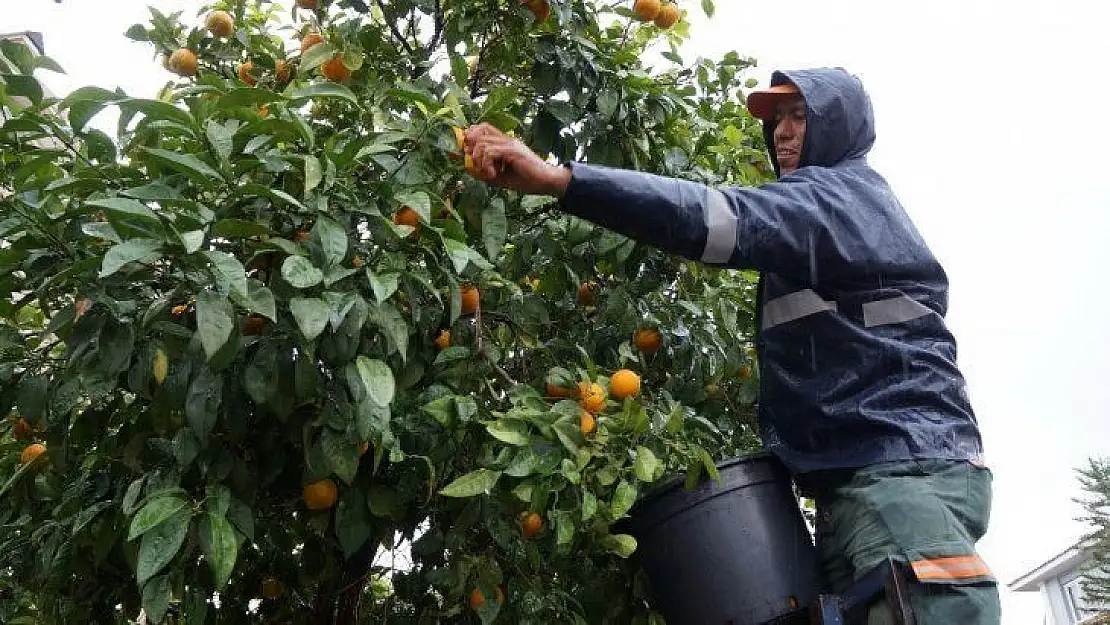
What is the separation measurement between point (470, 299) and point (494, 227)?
188 millimetres

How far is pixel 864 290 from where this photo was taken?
6.03 ft

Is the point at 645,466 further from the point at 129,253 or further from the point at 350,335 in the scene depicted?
the point at 129,253

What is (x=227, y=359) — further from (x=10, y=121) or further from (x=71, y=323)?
(x=10, y=121)

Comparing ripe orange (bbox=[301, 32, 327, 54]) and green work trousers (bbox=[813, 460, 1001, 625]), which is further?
ripe orange (bbox=[301, 32, 327, 54])

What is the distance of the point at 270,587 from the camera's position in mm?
2551

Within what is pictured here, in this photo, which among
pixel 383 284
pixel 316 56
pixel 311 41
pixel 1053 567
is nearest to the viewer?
pixel 383 284

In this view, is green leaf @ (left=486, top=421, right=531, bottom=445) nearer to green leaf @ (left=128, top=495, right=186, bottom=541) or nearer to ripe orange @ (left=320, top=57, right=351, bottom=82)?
green leaf @ (left=128, top=495, right=186, bottom=541)

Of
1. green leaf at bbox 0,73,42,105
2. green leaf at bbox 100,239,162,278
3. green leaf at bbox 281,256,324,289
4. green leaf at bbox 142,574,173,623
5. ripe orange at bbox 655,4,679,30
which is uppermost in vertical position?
green leaf at bbox 0,73,42,105

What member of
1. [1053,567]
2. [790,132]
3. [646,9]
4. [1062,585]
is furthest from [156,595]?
[1062,585]

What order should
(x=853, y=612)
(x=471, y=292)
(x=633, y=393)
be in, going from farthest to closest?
(x=471, y=292) → (x=633, y=393) → (x=853, y=612)

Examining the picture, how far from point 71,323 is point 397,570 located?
1136 mm

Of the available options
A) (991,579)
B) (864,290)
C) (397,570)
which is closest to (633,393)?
(864,290)

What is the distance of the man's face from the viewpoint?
2.13m

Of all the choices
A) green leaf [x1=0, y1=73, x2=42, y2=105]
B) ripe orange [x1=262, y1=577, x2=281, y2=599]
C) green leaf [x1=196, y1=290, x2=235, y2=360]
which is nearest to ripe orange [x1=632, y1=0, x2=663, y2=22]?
green leaf [x1=0, y1=73, x2=42, y2=105]
